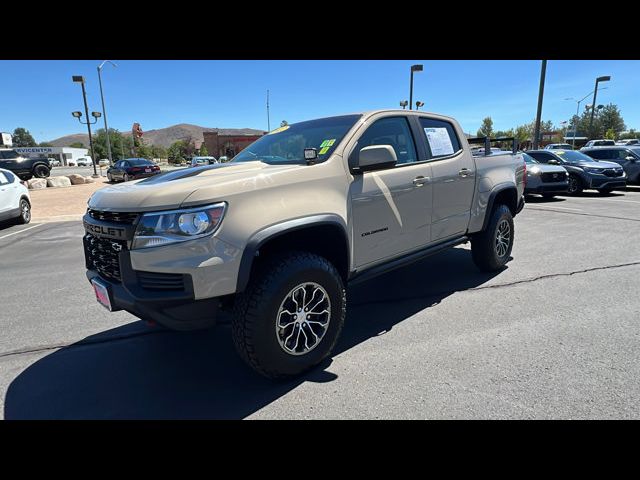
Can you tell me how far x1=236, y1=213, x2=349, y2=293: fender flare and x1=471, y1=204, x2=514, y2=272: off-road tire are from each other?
278 cm

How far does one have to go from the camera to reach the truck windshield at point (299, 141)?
3102 mm

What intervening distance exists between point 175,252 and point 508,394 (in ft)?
7.35

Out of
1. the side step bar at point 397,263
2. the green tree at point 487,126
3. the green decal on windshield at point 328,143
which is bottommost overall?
the side step bar at point 397,263

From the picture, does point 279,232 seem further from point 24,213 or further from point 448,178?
point 24,213

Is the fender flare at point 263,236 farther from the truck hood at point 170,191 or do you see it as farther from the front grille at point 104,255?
the front grille at point 104,255

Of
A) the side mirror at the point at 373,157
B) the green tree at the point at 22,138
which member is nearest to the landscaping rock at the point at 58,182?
the side mirror at the point at 373,157

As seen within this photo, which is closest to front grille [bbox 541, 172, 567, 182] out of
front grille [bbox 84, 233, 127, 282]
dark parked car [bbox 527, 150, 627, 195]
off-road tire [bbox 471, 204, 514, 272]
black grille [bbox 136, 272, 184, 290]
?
dark parked car [bbox 527, 150, 627, 195]

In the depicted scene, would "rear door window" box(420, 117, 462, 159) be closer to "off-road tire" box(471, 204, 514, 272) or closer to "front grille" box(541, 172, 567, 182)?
"off-road tire" box(471, 204, 514, 272)

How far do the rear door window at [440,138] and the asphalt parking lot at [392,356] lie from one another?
1553mm

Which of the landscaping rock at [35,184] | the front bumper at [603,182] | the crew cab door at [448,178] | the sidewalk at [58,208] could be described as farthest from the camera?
the landscaping rock at [35,184]

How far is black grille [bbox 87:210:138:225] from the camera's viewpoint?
2.27 m

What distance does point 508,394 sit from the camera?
2398 millimetres

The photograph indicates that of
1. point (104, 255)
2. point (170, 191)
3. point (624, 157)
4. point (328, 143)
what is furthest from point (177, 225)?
point (624, 157)
